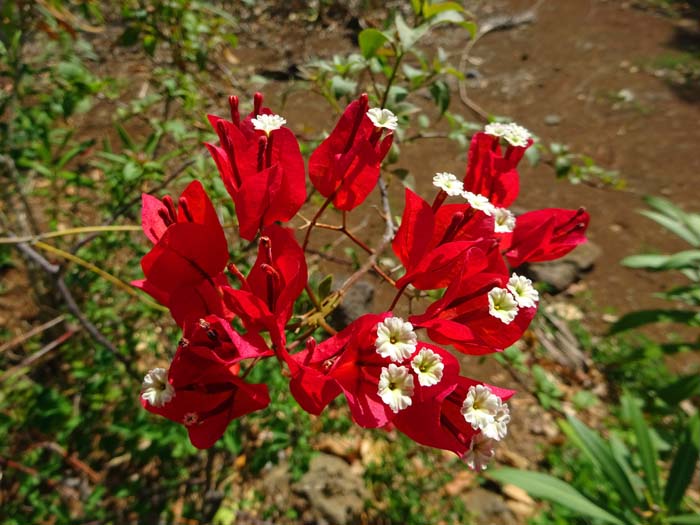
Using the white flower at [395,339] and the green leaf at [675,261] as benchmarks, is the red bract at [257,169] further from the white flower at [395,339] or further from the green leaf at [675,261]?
the green leaf at [675,261]

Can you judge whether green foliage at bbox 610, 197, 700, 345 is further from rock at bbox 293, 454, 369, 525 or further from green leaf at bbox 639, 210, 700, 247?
rock at bbox 293, 454, 369, 525

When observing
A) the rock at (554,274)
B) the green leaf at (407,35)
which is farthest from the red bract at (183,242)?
the rock at (554,274)

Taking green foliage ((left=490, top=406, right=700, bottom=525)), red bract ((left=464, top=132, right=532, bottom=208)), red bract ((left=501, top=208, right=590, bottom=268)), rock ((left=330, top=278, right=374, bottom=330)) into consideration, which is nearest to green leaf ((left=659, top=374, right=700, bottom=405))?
green foliage ((left=490, top=406, right=700, bottom=525))

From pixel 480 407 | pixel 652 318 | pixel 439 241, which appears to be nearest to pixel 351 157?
pixel 439 241

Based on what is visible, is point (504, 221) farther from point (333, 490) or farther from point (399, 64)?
point (333, 490)

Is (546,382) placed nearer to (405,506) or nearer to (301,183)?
(405,506)

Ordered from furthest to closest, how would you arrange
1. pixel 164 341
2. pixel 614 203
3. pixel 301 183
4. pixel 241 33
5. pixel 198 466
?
1. pixel 241 33
2. pixel 614 203
3. pixel 164 341
4. pixel 198 466
5. pixel 301 183

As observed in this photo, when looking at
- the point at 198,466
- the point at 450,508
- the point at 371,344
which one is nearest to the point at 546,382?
the point at 450,508
